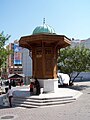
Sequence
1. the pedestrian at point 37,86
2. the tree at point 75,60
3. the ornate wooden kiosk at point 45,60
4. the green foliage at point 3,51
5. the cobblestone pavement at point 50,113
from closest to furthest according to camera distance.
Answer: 1. the cobblestone pavement at point 50,113
2. the pedestrian at point 37,86
3. the ornate wooden kiosk at point 45,60
4. the green foliage at point 3,51
5. the tree at point 75,60

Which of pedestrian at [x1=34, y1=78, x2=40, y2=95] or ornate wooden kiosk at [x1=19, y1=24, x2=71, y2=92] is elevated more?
ornate wooden kiosk at [x1=19, y1=24, x2=71, y2=92]

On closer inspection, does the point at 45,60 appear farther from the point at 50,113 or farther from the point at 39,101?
the point at 50,113

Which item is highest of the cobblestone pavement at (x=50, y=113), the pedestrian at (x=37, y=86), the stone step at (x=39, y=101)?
the pedestrian at (x=37, y=86)

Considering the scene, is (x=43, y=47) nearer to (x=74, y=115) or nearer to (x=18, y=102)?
(x=18, y=102)

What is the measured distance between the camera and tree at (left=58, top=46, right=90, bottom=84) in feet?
99.6

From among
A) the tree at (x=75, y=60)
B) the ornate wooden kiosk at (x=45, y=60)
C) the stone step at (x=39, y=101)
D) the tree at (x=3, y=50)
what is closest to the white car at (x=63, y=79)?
the tree at (x=75, y=60)

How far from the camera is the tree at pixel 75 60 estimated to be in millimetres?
30359

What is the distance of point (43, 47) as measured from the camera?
742 inches

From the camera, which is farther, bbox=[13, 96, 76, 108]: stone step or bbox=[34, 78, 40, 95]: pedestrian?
bbox=[34, 78, 40, 95]: pedestrian

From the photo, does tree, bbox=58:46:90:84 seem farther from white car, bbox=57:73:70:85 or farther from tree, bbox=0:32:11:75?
tree, bbox=0:32:11:75

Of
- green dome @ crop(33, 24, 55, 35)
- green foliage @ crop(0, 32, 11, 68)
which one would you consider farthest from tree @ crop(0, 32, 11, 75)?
green dome @ crop(33, 24, 55, 35)

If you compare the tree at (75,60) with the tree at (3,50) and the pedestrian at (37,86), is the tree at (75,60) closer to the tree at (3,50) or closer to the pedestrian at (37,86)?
the tree at (3,50)

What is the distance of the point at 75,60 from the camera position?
30594mm

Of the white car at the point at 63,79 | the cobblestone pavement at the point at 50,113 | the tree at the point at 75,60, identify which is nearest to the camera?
the cobblestone pavement at the point at 50,113
